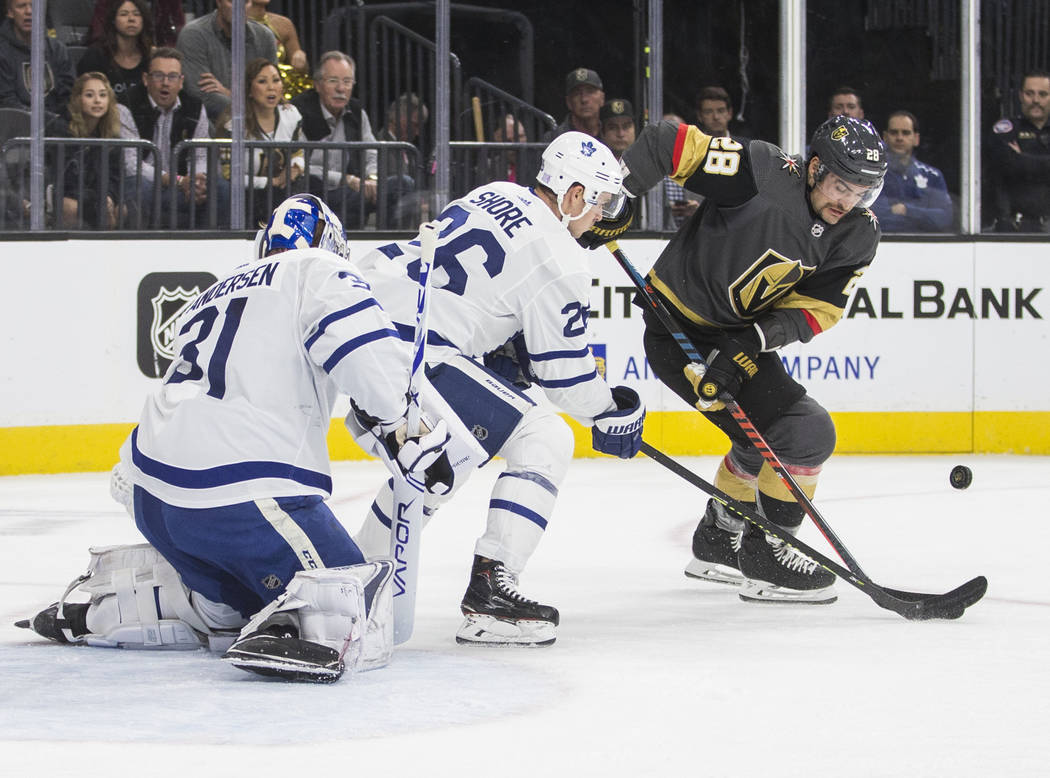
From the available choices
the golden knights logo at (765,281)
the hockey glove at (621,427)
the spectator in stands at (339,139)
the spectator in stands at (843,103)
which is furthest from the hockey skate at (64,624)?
the spectator in stands at (843,103)

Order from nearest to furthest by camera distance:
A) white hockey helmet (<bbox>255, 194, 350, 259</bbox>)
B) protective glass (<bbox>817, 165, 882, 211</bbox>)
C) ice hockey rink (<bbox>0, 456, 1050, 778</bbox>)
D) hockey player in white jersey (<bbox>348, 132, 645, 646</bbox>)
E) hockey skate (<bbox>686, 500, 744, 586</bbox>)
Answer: ice hockey rink (<bbox>0, 456, 1050, 778</bbox>), white hockey helmet (<bbox>255, 194, 350, 259</bbox>), hockey player in white jersey (<bbox>348, 132, 645, 646</bbox>), protective glass (<bbox>817, 165, 882, 211</bbox>), hockey skate (<bbox>686, 500, 744, 586</bbox>)

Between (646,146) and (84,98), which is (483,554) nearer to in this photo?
(646,146)

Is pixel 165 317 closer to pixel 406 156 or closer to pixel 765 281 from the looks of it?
pixel 406 156

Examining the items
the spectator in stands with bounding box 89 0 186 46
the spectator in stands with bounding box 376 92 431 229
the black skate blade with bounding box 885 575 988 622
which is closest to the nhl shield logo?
the spectator in stands with bounding box 376 92 431 229

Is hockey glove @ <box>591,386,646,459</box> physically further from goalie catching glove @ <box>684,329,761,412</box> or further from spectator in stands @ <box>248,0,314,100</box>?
spectator in stands @ <box>248,0,314,100</box>

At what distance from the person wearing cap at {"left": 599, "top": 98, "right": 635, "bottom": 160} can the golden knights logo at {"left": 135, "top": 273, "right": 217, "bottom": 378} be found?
1.71 meters

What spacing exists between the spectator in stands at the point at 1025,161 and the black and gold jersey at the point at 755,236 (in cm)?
306

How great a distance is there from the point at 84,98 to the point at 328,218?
3.19 meters

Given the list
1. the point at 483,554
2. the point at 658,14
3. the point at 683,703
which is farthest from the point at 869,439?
the point at 683,703

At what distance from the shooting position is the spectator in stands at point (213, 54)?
5.87 metres

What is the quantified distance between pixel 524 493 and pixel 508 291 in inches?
15.0

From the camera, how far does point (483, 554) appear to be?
119 inches

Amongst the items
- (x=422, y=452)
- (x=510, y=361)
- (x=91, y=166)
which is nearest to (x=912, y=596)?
(x=510, y=361)

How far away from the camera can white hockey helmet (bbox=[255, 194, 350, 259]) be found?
2.74 meters
